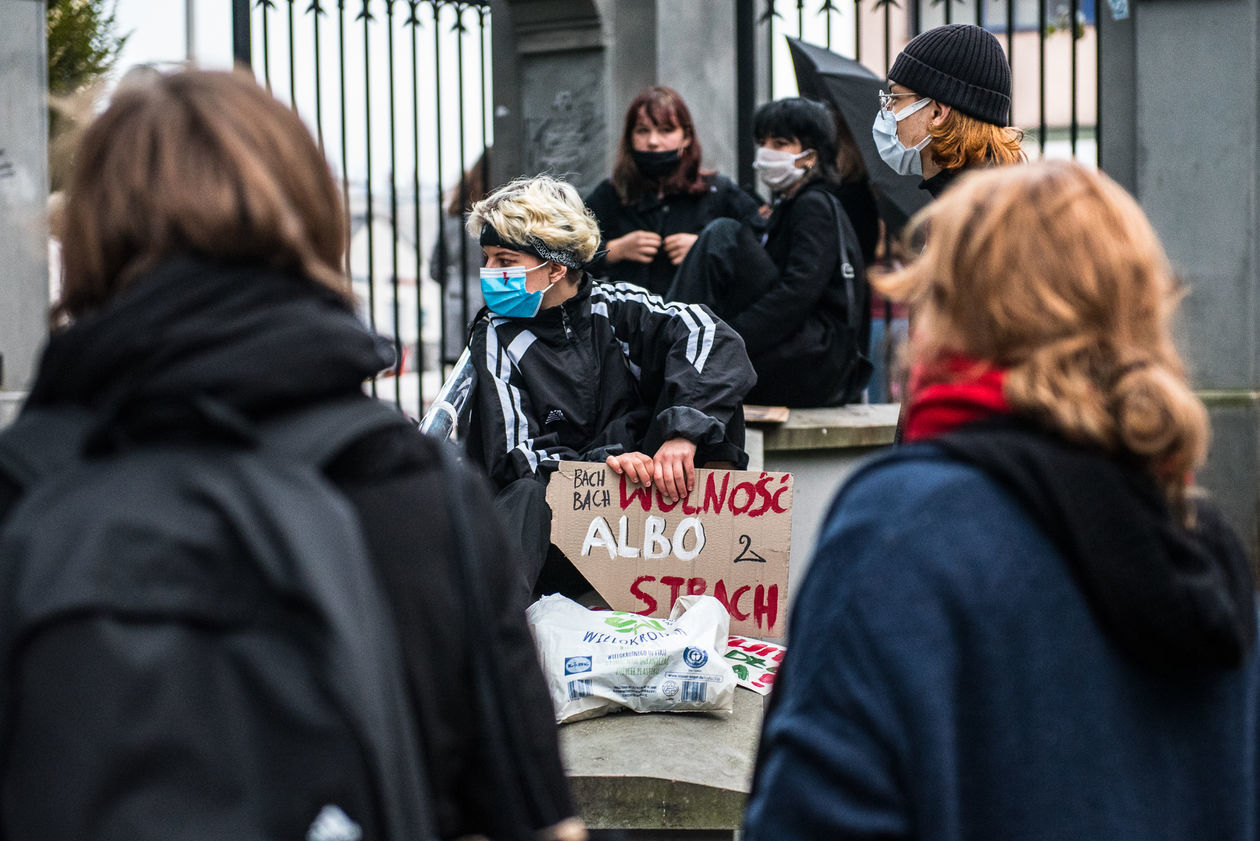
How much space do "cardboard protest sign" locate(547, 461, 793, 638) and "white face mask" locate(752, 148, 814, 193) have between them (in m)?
2.07

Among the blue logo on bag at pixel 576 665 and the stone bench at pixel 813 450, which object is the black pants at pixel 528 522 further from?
the stone bench at pixel 813 450

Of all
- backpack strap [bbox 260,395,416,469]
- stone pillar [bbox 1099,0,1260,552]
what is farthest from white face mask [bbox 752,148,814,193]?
backpack strap [bbox 260,395,416,469]

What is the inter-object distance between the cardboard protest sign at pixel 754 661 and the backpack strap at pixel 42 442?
2636 mm

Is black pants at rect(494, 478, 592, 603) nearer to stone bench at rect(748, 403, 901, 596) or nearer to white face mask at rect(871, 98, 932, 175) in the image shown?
white face mask at rect(871, 98, 932, 175)

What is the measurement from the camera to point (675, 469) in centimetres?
392

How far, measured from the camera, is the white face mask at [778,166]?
562 cm

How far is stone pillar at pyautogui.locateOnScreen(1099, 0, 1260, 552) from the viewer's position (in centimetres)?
671

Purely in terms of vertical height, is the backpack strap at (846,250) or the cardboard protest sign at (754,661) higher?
the backpack strap at (846,250)

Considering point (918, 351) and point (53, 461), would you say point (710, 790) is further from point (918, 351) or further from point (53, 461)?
point (53, 461)

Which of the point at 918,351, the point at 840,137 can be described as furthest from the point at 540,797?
the point at 840,137

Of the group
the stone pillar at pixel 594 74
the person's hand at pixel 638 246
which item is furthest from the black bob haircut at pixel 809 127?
the stone pillar at pixel 594 74

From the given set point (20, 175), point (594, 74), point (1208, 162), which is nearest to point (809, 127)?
point (594, 74)

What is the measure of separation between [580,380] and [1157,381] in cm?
275

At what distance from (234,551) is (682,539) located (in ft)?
8.96
